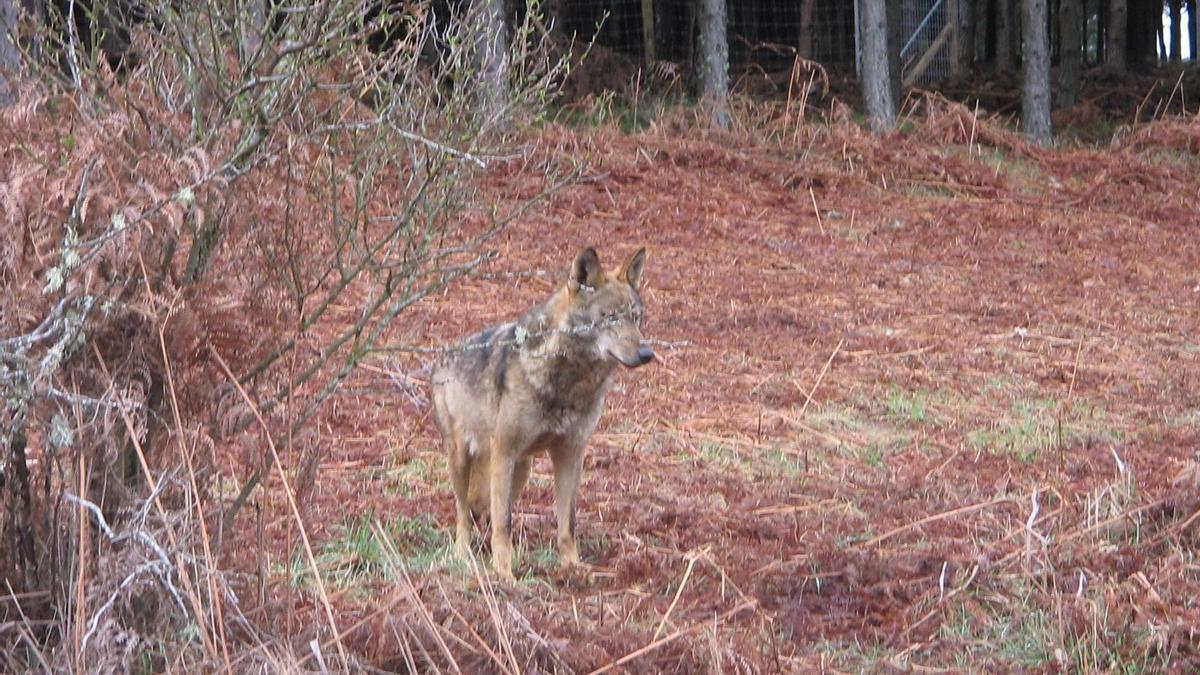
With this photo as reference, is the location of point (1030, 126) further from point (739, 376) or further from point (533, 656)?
point (533, 656)

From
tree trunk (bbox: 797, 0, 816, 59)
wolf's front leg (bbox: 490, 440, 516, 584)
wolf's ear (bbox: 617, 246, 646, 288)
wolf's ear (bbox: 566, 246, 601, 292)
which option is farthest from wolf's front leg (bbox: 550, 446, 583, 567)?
tree trunk (bbox: 797, 0, 816, 59)

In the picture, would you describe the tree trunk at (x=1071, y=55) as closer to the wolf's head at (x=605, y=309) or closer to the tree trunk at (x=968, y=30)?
the tree trunk at (x=968, y=30)

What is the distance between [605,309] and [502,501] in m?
1.06

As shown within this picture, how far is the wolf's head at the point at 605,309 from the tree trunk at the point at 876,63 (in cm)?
1252

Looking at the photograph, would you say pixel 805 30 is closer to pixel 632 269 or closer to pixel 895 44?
pixel 895 44

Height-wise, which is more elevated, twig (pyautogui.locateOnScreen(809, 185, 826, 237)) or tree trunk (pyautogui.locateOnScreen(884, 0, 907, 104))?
tree trunk (pyautogui.locateOnScreen(884, 0, 907, 104))

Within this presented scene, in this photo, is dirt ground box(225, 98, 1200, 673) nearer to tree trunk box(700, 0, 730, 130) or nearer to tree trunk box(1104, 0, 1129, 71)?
tree trunk box(700, 0, 730, 130)

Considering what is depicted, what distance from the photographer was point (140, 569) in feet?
15.4

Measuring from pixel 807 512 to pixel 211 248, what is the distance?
13.2 feet

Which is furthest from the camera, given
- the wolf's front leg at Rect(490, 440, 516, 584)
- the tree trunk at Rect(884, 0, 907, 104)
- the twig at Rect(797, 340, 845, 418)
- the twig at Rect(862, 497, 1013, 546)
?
the tree trunk at Rect(884, 0, 907, 104)

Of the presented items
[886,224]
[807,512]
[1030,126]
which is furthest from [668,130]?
[807,512]

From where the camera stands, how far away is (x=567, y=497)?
743 cm

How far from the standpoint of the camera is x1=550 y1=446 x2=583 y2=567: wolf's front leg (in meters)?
7.34

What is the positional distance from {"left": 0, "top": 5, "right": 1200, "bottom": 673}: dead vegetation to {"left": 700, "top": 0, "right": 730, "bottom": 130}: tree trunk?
5202 millimetres
